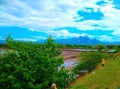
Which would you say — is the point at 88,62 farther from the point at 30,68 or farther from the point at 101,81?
the point at 30,68

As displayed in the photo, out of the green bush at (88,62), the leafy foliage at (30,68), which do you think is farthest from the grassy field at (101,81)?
the leafy foliage at (30,68)

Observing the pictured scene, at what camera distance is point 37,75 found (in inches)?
673

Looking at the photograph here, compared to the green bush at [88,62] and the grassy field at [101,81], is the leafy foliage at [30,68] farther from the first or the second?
the green bush at [88,62]

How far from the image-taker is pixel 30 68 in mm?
16953

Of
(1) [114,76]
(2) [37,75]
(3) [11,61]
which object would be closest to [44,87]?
(2) [37,75]

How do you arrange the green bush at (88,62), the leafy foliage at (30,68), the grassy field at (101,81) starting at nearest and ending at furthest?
the leafy foliage at (30,68) → the grassy field at (101,81) → the green bush at (88,62)

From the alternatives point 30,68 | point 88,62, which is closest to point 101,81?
point 30,68

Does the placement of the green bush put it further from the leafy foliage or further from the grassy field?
the leafy foliage

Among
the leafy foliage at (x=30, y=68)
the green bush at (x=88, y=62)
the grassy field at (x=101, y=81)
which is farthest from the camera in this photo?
the green bush at (x=88, y=62)

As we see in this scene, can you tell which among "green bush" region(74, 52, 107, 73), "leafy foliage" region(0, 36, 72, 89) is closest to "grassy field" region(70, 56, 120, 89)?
"green bush" region(74, 52, 107, 73)

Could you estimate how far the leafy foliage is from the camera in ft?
54.7

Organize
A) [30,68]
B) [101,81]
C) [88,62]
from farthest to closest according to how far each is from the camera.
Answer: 1. [88,62]
2. [101,81]
3. [30,68]

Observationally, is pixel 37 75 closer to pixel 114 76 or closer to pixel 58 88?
pixel 58 88

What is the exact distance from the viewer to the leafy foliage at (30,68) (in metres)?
16.7
